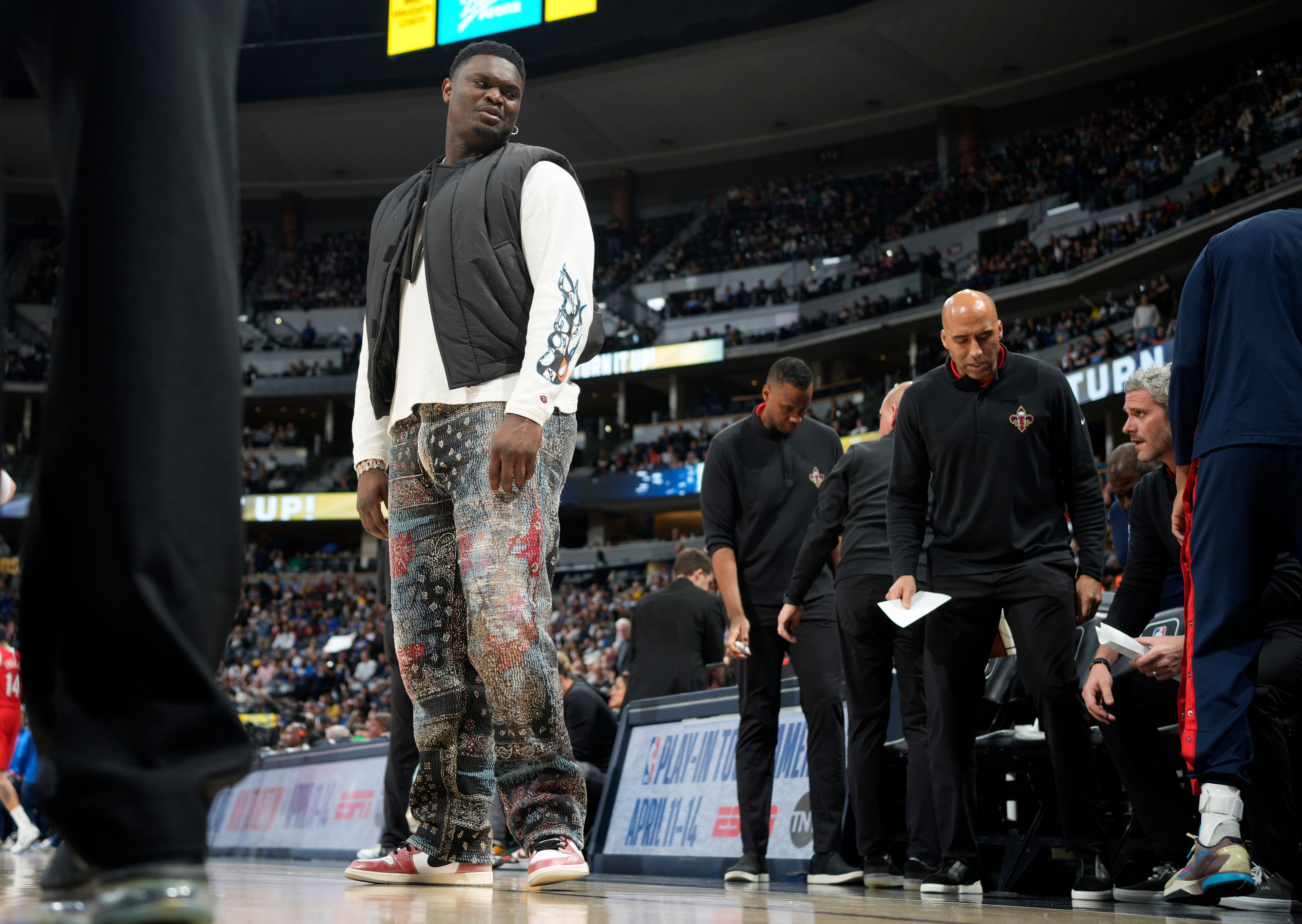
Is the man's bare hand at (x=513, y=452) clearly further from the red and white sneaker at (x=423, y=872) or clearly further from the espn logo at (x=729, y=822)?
the espn logo at (x=729, y=822)

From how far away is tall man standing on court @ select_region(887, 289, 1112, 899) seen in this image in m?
3.33

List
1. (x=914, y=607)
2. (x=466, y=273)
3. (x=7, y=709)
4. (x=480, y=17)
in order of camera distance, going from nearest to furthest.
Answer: (x=466, y=273) < (x=914, y=607) < (x=7, y=709) < (x=480, y=17)

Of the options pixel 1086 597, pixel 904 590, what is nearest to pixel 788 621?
pixel 904 590

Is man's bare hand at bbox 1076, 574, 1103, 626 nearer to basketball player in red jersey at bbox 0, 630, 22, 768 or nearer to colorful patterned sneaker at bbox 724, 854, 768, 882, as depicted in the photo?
colorful patterned sneaker at bbox 724, 854, 768, 882

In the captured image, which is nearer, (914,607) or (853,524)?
(914,607)

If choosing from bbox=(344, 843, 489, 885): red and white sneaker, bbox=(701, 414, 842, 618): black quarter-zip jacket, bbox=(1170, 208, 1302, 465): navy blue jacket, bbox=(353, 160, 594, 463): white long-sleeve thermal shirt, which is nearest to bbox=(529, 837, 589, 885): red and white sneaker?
bbox=(344, 843, 489, 885): red and white sneaker

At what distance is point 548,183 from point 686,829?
3006 mm

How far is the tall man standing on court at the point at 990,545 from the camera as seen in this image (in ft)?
10.9

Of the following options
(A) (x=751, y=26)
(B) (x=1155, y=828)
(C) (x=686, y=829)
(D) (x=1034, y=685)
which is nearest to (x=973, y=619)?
(D) (x=1034, y=685)

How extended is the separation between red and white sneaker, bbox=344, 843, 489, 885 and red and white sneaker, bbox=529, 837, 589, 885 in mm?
264

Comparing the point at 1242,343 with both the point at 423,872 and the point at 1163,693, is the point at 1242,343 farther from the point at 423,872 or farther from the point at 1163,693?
the point at 423,872

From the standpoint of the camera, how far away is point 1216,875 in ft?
8.12

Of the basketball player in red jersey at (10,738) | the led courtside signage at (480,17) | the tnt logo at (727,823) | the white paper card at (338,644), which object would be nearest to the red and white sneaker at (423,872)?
the tnt logo at (727,823)

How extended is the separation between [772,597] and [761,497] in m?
0.41
